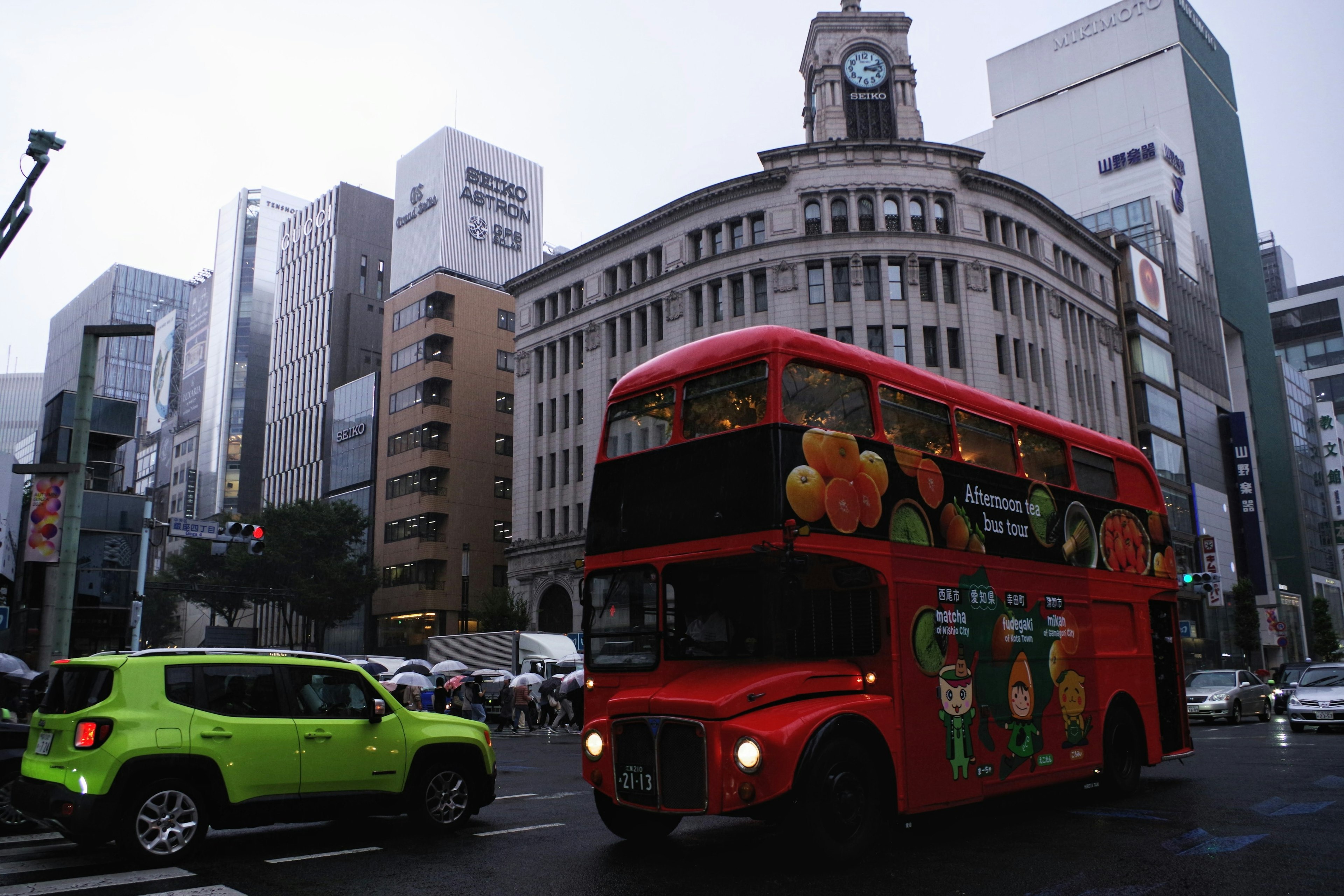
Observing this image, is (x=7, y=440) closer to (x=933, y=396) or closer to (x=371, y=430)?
(x=371, y=430)

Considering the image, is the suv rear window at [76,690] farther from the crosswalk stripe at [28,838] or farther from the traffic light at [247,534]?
the traffic light at [247,534]

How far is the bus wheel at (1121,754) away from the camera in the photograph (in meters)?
11.8

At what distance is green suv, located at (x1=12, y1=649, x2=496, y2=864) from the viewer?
26.3ft

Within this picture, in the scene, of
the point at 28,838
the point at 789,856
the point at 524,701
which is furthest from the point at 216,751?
the point at 524,701

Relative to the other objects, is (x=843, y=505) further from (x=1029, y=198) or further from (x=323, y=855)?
(x=1029, y=198)

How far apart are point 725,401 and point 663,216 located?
46041 millimetres

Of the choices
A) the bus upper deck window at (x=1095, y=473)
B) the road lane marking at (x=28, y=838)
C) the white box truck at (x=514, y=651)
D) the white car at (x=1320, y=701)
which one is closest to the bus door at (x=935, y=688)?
the bus upper deck window at (x=1095, y=473)

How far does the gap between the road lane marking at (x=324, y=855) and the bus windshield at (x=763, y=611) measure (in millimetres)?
3239

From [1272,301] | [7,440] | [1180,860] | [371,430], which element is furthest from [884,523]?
[7,440]

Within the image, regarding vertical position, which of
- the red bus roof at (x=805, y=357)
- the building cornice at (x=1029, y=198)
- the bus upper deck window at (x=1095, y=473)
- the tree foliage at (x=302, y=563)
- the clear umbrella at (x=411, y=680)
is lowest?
the clear umbrella at (x=411, y=680)

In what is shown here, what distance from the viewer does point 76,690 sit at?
331 inches

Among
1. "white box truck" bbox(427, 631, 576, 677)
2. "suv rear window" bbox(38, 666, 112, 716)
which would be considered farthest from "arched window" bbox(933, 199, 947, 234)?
"suv rear window" bbox(38, 666, 112, 716)

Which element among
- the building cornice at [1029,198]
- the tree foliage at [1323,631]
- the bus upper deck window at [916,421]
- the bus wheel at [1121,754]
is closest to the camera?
the bus upper deck window at [916,421]

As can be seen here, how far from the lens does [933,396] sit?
10117 mm
